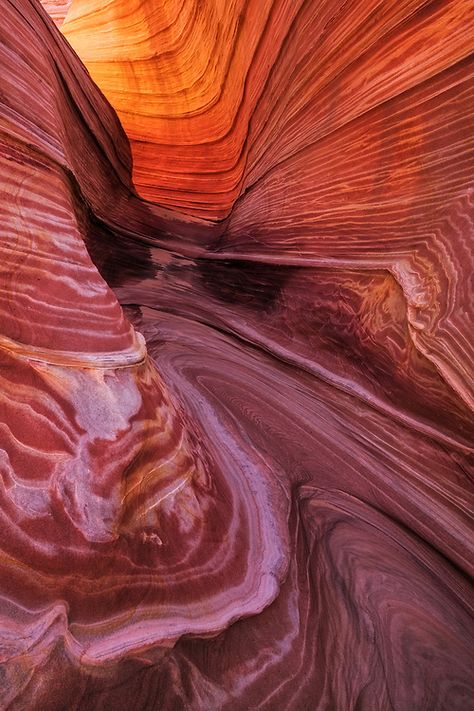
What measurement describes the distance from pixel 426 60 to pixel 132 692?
1728 mm

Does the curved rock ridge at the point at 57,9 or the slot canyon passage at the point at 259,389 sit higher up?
the curved rock ridge at the point at 57,9

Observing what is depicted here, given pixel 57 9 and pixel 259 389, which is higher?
pixel 57 9

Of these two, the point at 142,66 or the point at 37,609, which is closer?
the point at 37,609

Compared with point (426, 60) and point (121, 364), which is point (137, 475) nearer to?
point (121, 364)

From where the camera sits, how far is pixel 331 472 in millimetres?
1326

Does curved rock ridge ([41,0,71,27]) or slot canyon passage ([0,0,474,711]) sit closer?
slot canyon passage ([0,0,474,711])

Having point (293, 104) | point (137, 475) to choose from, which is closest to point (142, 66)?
point (293, 104)

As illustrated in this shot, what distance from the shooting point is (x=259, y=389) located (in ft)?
5.34

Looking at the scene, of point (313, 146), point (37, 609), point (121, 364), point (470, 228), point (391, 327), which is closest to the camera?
point (37, 609)

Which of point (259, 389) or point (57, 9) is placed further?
point (57, 9)

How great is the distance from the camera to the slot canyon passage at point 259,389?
2.41ft

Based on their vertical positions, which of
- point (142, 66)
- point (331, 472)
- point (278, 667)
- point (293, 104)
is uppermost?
point (142, 66)

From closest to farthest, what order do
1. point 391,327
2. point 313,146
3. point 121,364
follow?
point 121,364
point 391,327
point 313,146

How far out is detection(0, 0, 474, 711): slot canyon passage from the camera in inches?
29.0
